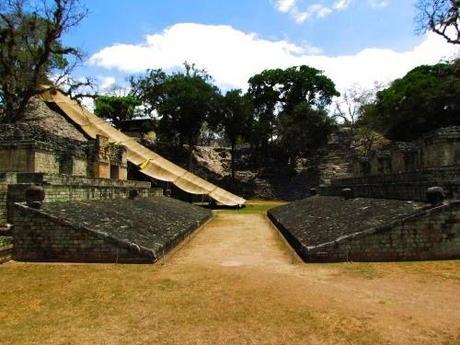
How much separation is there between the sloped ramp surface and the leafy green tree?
14.9m

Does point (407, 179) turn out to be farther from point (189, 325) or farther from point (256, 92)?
point (256, 92)

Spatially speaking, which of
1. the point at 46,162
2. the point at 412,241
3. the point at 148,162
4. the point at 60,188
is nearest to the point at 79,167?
the point at 46,162

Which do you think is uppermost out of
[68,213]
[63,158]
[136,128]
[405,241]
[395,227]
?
[136,128]

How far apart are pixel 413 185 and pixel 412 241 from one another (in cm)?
252

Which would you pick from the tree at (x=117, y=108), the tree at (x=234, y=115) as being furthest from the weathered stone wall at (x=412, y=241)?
the tree at (x=117, y=108)

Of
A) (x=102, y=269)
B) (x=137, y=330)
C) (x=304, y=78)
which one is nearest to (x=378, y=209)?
(x=102, y=269)

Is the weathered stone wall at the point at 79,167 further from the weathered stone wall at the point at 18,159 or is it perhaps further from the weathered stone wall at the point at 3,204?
the weathered stone wall at the point at 3,204

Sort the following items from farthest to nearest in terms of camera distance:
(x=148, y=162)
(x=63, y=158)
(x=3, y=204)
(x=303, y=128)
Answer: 1. (x=303, y=128)
2. (x=148, y=162)
3. (x=63, y=158)
4. (x=3, y=204)

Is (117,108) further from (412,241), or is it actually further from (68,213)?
(412,241)

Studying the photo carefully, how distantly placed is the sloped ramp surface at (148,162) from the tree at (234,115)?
29.7 ft

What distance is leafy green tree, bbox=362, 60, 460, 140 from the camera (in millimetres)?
33025

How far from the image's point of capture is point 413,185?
1202cm

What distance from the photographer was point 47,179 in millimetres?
12336

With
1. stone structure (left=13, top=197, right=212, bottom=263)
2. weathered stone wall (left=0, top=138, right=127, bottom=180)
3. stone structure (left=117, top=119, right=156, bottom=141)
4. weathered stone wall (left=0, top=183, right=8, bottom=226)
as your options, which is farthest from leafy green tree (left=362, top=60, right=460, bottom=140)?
weathered stone wall (left=0, top=183, right=8, bottom=226)
